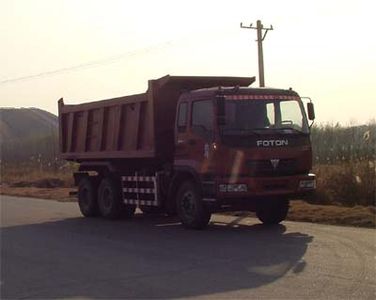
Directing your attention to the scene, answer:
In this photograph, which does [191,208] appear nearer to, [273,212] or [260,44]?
[273,212]

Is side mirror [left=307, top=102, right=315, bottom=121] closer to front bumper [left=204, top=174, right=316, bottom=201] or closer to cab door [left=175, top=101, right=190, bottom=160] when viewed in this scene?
front bumper [left=204, top=174, right=316, bottom=201]

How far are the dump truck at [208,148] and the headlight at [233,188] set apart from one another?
0.06ft

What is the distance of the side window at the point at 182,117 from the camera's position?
1378cm

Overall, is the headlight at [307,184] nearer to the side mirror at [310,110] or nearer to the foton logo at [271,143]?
the foton logo at [271,143]

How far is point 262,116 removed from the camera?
13.2 metres

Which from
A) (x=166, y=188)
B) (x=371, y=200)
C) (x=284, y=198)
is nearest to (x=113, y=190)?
(x=166, y=188)

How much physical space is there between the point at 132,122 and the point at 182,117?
2188mm

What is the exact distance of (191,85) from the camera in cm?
1495

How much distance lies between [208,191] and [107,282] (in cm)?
470

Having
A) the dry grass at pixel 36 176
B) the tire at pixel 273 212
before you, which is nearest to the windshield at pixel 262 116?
the tire at pixel 273 212

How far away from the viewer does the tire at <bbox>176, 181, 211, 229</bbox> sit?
43.9ft

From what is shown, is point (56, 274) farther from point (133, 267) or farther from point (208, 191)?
point (208, 191)

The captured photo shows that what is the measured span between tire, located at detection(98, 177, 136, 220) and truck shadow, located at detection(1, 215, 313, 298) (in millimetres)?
1545

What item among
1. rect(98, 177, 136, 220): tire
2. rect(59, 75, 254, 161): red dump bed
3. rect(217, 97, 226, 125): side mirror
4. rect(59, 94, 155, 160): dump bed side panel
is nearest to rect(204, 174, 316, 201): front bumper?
rect(217, 97, 226, 125): side mirror
